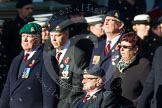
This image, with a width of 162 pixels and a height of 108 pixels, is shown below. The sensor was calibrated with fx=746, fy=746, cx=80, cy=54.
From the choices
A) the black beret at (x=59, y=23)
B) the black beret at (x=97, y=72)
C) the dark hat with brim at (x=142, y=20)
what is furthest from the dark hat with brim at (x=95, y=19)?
the black beret at (x=97, y=72)

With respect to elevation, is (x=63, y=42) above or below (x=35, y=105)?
above

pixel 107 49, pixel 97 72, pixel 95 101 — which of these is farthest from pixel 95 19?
pixel 95 101

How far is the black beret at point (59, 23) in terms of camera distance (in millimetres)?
9438

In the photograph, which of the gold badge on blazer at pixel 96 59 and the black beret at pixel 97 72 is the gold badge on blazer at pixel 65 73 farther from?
the black beret at pixel 97 72

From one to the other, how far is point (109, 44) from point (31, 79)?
3.55 ft

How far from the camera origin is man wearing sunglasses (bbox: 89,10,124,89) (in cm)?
925

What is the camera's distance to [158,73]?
8.16 m

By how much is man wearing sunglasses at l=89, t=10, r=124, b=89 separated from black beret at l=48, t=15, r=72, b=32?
1.64 feet

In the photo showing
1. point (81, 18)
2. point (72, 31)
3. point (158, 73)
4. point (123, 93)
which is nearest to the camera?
point (158, 73)

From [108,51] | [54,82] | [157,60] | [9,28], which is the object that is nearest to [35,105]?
[54,82]

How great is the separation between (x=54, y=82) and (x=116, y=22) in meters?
1.13

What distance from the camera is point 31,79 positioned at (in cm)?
923

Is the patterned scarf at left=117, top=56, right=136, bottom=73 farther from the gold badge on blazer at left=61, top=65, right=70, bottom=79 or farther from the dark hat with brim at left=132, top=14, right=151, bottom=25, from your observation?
the dark hat with brim at left=132, top=14, right=151, bottom=25

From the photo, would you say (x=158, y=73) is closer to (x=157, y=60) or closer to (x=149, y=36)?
(x=157, y=60)
